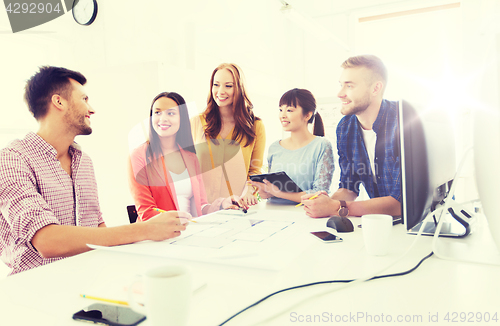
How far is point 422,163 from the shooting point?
2.96 feet

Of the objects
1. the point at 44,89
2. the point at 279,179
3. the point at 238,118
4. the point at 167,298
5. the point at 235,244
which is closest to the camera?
the point at 167,298

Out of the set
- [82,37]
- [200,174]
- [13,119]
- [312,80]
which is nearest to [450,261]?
[200,174]

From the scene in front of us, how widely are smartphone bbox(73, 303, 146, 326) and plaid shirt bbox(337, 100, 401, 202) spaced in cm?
120

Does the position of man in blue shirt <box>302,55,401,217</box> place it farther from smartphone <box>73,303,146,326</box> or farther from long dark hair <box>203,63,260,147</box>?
smartphone <box>73,303,146,326</box>

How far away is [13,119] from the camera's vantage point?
7.88 feet

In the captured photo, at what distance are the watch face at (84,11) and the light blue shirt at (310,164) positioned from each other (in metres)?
2.05

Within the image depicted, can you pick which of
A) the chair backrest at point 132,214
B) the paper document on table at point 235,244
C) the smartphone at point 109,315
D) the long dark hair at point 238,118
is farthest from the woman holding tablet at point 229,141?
the smartphone at point 109,315

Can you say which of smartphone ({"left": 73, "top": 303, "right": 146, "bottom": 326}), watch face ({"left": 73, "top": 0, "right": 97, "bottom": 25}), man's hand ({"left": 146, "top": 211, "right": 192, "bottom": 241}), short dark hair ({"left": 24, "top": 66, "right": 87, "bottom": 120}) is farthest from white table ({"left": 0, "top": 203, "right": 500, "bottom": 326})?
watch face ({"left": 73, "top": 0, "right": 97, "bottom": 25})

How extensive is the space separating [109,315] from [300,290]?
349 millimetres

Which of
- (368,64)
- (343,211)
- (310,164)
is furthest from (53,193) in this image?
(368,64)

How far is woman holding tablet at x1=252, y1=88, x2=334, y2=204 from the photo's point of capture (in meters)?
2.10

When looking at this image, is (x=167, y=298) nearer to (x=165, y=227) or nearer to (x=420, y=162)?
(x=165, y=227)

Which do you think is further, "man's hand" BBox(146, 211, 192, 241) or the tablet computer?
the tablet computer

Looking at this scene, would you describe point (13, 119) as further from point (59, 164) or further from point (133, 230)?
point (133, 230)
